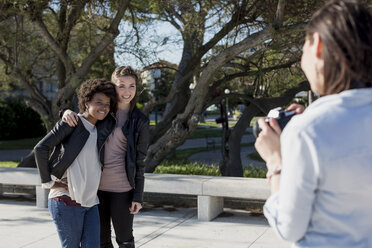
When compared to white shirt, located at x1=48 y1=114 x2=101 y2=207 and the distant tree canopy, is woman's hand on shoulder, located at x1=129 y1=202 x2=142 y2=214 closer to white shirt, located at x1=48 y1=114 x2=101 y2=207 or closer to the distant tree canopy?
white shirt, located at x1=48 y1=114 x2=101 y2=207

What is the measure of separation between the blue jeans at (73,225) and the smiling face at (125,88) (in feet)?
3.14

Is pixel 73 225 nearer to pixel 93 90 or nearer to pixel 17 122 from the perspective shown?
pixel 93 90

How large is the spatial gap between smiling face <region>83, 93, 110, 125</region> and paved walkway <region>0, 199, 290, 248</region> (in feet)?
8.63

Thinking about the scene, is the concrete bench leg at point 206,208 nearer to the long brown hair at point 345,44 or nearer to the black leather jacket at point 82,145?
the black leather jacket at point 82,145

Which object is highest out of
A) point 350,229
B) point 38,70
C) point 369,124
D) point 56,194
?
point 38,70

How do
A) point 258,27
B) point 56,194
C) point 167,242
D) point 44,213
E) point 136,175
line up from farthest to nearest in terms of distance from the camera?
point 258,27, point 44,213, point 167,242, point 136,175, point 56,194

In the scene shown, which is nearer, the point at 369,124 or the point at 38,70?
the point at 369,124

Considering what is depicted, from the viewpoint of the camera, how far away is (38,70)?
46.0 feet

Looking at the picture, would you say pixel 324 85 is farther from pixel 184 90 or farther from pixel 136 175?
pixel 184 90

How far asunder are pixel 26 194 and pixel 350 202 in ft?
28.1

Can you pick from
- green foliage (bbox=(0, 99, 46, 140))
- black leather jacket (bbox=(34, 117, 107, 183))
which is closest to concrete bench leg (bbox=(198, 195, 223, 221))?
black leather jacket (bbox=(34, 117, 107, 183))

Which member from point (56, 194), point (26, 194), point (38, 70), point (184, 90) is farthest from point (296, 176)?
point (38, 70)

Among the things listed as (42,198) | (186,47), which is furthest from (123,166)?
(186,47)

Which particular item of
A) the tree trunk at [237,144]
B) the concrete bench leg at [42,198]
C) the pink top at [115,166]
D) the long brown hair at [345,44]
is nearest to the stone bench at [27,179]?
the concrete bench leg at [42,198]
